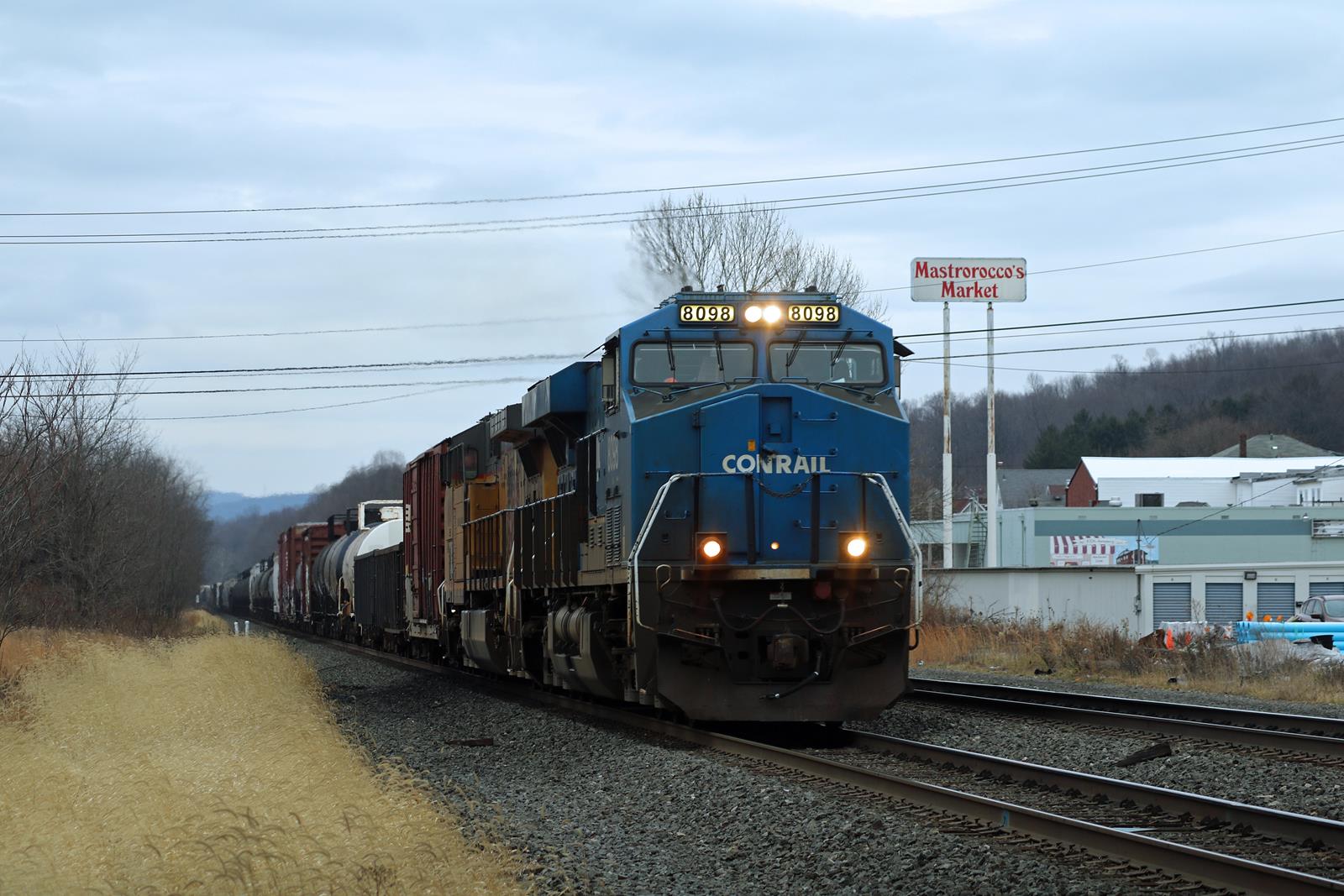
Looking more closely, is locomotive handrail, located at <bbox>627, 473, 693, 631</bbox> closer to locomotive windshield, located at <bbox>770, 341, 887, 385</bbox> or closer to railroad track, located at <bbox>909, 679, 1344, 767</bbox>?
locomotive windshield, located at <bbox>770, 341, 887, 385</bbox>

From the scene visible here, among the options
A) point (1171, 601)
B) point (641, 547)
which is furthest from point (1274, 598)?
point (641, 547)

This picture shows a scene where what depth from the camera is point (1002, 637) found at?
88.8 ft

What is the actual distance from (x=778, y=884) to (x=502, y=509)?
12.8m

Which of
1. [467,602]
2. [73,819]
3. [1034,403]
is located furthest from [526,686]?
[1034,403]

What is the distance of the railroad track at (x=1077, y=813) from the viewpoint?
6453 mm

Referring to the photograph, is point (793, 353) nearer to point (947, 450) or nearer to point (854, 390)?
point (854, 390)

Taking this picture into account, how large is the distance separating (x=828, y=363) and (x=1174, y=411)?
104 m

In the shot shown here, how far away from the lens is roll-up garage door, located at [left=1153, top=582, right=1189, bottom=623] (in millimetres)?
33312

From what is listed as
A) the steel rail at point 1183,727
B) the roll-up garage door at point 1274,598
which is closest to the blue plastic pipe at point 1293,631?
the roll-up garage door at point 1274,598

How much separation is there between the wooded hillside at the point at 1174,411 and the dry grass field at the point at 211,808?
76.3 m

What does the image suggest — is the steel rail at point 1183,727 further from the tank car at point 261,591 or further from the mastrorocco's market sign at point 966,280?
the tank car at point 261,591

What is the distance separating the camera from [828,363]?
508 inches

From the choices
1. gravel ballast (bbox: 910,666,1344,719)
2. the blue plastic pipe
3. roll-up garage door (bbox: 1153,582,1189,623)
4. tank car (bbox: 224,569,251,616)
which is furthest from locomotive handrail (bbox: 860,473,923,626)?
tank car (bbox: 224,569,251,616)

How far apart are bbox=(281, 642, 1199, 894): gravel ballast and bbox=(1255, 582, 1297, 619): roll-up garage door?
2650 centimetres
